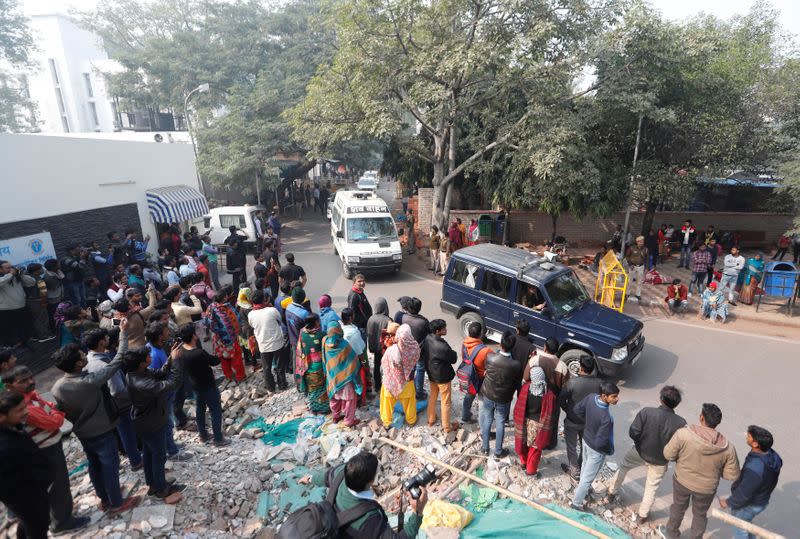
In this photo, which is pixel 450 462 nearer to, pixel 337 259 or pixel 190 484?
pixel 190 484

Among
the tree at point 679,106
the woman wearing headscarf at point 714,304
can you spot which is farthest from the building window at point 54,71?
the woman wearing headscarf at point 714,304

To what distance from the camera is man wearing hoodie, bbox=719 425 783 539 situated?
3807mm

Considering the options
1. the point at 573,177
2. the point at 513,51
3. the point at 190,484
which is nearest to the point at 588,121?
the point at 573,177

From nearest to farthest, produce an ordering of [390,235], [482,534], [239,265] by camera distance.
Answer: [482,534] → [239,265] → [390,235]

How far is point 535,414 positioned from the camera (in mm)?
5023

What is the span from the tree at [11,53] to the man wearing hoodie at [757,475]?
37.6 meters

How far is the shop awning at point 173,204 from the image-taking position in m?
13.1

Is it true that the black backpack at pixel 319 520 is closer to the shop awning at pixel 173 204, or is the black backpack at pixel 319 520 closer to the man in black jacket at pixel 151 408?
the man in black jacket at pixel 151 408

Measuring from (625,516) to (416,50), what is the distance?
1265 cm

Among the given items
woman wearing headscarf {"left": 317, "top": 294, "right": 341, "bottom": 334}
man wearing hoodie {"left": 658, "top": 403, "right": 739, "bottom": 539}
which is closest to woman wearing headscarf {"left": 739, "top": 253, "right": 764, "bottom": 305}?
man wearing hoodie {"left": 658, "top": 403, "right": 739, "bottom": 539}

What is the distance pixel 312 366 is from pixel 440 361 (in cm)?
175

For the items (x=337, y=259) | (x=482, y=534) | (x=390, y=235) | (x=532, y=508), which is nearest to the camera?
(x=482, y=534)

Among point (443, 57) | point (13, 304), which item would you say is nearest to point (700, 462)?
point (13, 304)

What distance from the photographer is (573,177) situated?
13000 mm
